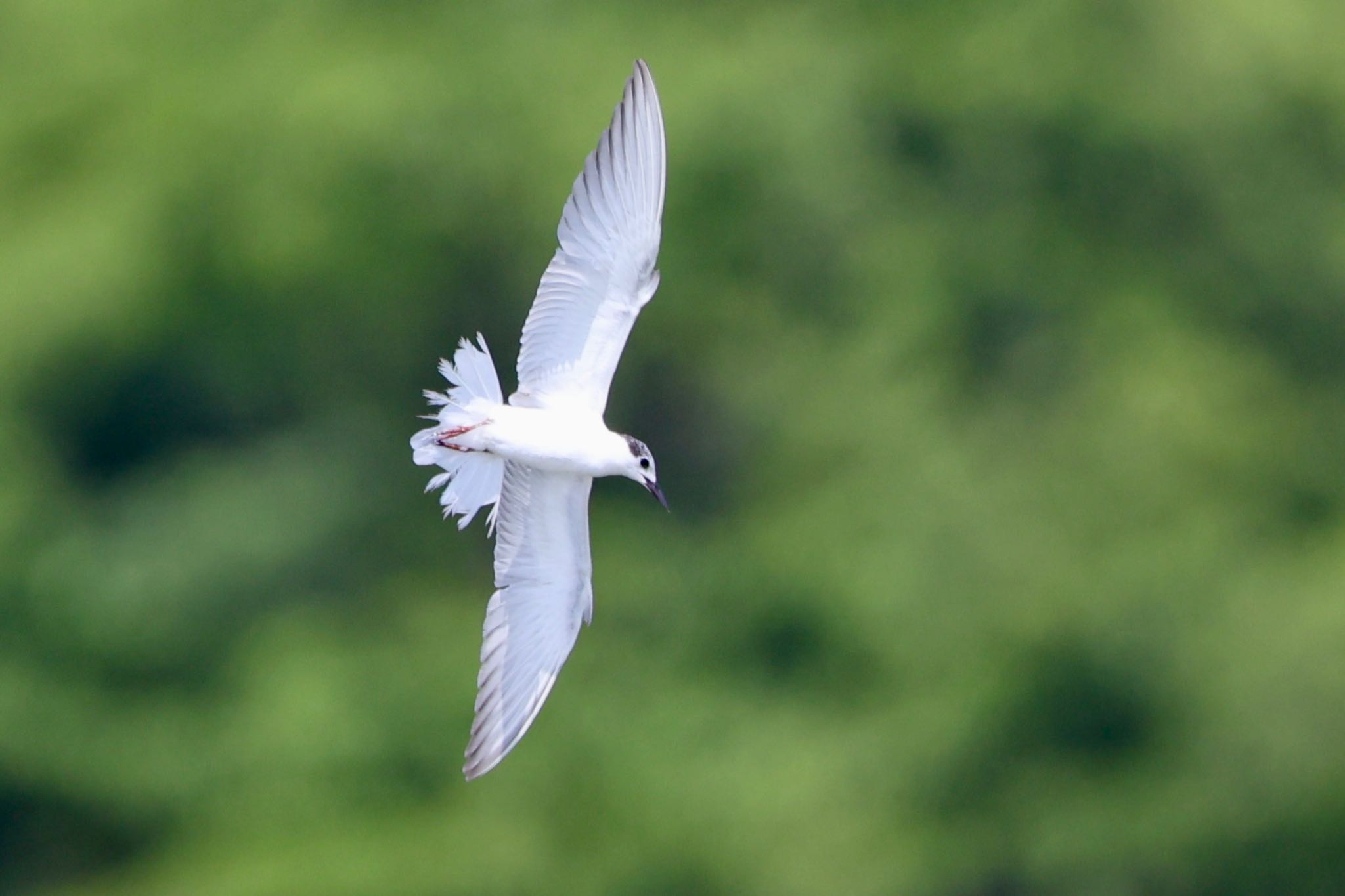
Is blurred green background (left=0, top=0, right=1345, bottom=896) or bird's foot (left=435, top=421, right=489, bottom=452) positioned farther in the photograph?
blurred green background (left=0, top=0, right=1345, bottom=896)

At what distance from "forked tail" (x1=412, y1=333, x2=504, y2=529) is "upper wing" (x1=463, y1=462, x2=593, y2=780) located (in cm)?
7

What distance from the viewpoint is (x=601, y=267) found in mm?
3375

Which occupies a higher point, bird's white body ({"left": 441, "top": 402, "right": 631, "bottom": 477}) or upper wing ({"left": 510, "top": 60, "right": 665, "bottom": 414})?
upper wing ({"left": 510, "top": 60, "right": 665, "bottom": 414})

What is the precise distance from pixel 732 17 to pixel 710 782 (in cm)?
436

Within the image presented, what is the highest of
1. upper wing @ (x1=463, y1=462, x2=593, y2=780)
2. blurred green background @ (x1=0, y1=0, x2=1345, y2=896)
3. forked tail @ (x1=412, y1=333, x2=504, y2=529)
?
blurred green background @ (x1=0, y1=0, x2=1345, y2=896)

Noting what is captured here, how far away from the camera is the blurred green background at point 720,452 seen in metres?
7.56


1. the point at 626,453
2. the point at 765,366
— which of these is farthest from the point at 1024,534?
the point at 626,453

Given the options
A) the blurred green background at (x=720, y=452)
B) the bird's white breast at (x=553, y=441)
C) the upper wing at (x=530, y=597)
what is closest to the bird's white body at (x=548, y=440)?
the bird's white breast at (x=553, y=441)

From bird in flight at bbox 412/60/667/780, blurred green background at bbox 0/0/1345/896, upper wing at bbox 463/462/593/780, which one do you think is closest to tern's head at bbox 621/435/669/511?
bird in flight at bbox 412/60/667/780

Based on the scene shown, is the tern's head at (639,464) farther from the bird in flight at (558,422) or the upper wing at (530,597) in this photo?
the upper wing at (530,597)

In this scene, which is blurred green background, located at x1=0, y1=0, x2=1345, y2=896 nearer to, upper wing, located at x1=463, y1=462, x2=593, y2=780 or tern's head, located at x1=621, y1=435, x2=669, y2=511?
upper wing, located at x1=463, y1=462, x2=593, y2=780

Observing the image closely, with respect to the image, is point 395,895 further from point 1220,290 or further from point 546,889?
point 1220,290

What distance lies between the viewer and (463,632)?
8.55 meters

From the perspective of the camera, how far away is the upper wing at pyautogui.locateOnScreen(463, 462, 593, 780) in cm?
354
